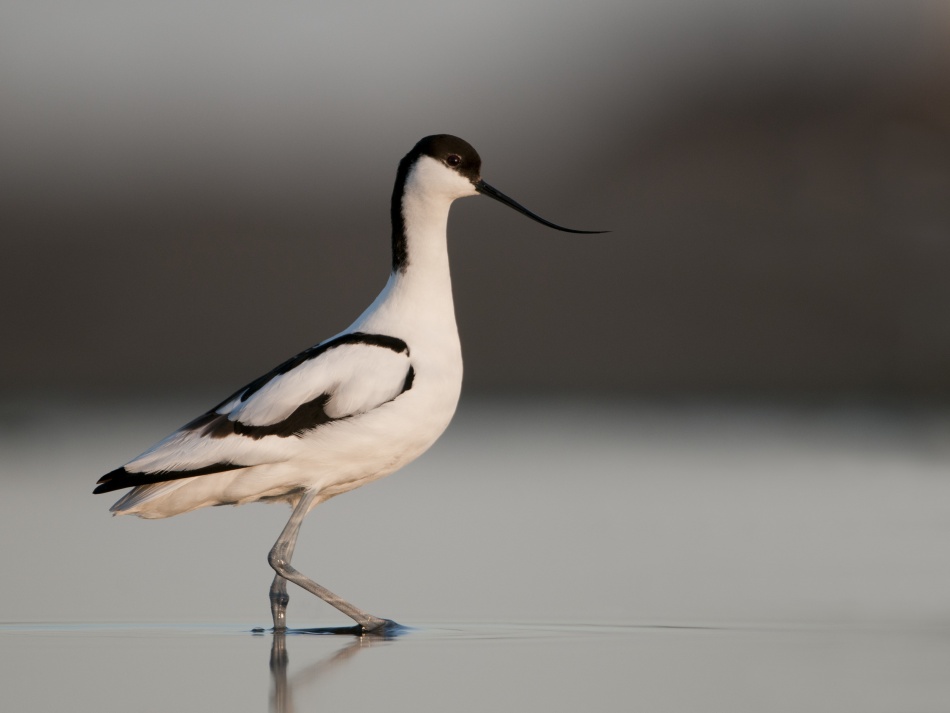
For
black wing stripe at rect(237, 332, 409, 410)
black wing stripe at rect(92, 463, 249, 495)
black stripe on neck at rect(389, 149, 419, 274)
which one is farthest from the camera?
black stripe on neck at rect(389, 149, 419, 274)

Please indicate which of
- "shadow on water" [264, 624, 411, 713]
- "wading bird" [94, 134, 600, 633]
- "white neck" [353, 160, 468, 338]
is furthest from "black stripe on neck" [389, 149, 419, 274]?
"shadow on water" [264, 624, 411, 713]

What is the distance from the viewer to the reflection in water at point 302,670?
17.5ft

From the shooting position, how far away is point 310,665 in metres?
5.98

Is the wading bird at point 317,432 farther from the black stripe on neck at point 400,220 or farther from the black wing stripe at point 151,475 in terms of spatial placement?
the black stripe on neck at point 400,220

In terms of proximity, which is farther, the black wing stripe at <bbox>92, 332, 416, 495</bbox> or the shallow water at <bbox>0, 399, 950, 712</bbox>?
the black wing stripe at <bbox>92, 332, 416, 495</bbox>

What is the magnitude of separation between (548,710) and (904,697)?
42.8 inches

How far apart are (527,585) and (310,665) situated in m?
1.86

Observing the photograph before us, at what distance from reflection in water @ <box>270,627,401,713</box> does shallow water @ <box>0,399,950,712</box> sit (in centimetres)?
2

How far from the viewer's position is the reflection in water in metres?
5.34

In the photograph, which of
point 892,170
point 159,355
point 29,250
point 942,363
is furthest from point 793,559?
point 29,250

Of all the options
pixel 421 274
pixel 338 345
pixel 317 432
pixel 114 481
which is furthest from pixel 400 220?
pixel 114 481

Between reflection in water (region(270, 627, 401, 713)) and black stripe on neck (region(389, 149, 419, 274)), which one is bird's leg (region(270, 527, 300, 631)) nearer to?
reflection in water (region(270, 627, 401, 713))

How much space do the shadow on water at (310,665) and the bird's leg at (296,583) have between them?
50 millimetres

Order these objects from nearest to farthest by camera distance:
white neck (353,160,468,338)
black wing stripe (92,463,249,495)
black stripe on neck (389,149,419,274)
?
1. black wing stripe (92,463,249,495)
2. white neck (353,160,468,338)
3. black stripe on neck (389,149,419,274)
